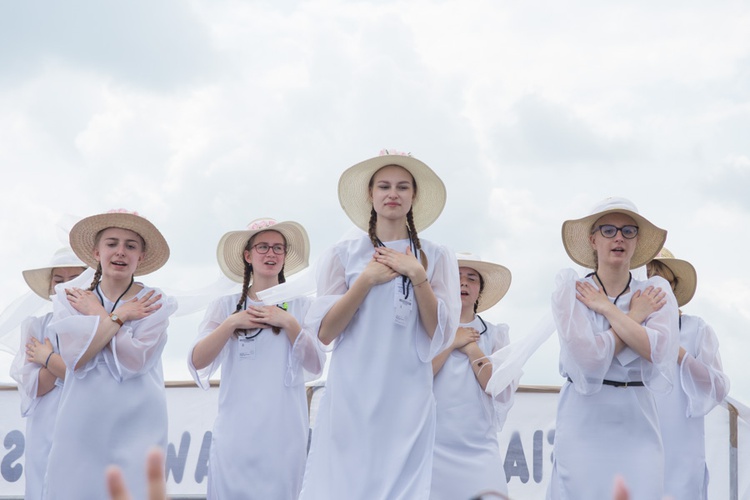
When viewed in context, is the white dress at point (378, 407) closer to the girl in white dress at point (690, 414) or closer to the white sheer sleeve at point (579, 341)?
the white sheer sleeve at point (579, 341)

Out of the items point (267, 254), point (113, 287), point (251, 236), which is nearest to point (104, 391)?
point (113, 287)

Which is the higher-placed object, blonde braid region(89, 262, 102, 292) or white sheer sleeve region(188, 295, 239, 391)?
blonde braid region(89, 262, 102, 292)

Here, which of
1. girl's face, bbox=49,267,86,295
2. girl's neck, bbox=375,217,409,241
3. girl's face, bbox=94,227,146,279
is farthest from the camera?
girl's face, bbox=49,267,86,295

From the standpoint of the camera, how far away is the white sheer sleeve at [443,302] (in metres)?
4.84

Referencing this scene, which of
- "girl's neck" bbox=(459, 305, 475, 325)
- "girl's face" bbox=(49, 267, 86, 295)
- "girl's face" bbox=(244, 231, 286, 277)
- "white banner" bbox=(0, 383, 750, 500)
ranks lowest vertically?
"white banner" bbox=(0, 383, 750, 500)

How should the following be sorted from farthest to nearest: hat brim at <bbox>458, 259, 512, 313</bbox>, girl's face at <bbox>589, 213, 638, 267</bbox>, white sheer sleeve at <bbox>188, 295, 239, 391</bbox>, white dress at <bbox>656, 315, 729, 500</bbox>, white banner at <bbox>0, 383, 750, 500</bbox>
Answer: white banner at <bbox>0, 383, 750, 500</bbox>, hat brim at <bbox>458, 259, 512, 313</bbox>, white dress at <bbox>656, 315, 729, 500</bbox>, white sheer sleeve at <bbox>188, 295, 239, 391</bbox>, girl's face at <bbox>589, 213, 638, 267</bbox>

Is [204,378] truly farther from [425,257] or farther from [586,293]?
[586,293]

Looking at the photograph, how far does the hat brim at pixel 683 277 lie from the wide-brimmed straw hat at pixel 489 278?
3.87 ft

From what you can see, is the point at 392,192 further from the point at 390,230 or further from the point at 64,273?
the point at 64,273

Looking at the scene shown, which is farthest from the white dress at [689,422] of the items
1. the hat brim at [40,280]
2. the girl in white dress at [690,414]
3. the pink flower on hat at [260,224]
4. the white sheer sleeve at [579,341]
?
the hat brim at [40,280]

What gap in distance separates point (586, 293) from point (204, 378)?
8.97 ft

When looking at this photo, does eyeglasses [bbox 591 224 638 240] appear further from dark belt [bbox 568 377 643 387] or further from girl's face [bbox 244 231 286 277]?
girl's face [bbox 244 231 286 277]

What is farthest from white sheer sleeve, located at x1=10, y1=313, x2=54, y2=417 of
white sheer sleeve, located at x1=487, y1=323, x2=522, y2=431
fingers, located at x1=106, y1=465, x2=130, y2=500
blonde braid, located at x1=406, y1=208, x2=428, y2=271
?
fingers, located at x1=106, y1=465, x2=130, y2=500

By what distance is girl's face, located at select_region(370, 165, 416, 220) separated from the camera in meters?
5.15
